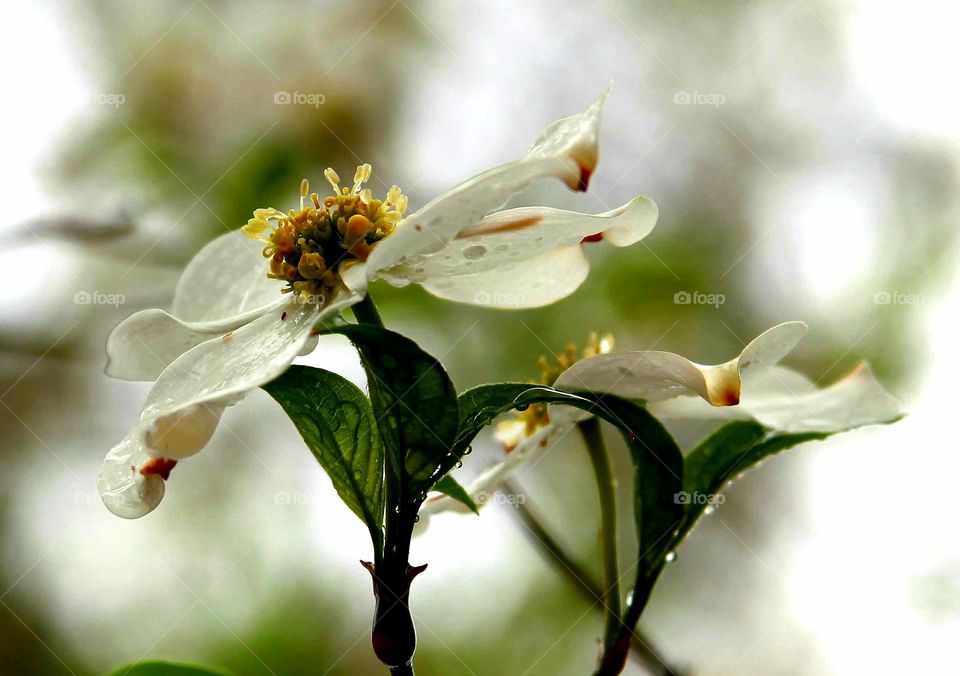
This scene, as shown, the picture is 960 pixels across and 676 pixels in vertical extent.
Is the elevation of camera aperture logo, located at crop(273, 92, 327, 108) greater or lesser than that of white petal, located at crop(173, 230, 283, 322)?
lesser

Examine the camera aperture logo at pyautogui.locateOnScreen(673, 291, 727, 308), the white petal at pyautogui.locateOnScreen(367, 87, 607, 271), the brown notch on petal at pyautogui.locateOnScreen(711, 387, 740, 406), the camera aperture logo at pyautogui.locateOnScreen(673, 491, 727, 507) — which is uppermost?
the white petal at pyautogui.locateOnScreen(367, 87, 607, 271)

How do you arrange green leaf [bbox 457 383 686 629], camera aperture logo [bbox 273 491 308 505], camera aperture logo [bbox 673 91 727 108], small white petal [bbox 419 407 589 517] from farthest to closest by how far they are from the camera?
1. camera aperture logo [bbox 673 91 727 108]
2. camera aperture logo [bbox 273 491 308 505]
3. small white petal [bbox 419 407 589 517]
4. green leaf [bbox 457 383 686 629]

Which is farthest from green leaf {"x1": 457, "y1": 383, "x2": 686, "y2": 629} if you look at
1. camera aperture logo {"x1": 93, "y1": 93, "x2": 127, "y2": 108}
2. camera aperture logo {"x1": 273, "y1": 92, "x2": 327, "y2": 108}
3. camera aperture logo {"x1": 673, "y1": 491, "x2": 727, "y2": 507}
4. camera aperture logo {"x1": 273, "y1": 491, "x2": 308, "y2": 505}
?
camera aperture logo {"x1": 93, "y1": 93, "x2": 127, "y2": 108}

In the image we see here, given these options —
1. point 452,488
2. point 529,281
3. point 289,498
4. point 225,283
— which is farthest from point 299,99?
point 452,488

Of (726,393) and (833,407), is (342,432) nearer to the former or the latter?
(726,393)

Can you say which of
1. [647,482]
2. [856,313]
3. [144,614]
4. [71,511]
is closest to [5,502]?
[71,511]

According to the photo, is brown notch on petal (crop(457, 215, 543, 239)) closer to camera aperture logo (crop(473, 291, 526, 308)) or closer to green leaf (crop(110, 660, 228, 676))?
camera aperture logo (crop(473, 291, 526, 308))

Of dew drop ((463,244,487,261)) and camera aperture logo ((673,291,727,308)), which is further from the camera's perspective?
camera aperture logo ((673,291,727,308))
